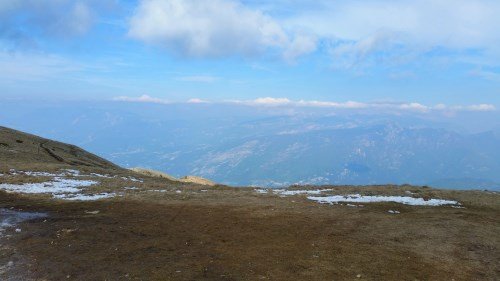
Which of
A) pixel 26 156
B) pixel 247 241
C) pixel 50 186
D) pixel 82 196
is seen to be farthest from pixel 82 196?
pixel 26 156

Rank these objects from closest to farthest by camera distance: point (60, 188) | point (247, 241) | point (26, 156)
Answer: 1. point (247, 241)
2. point (60, 188)
3. point (26, 156)

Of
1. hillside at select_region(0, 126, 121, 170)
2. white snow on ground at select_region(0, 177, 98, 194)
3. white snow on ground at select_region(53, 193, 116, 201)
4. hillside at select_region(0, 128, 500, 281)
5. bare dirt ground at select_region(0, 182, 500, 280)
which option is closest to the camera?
bare dirt ground at select_region(0, 182, 500, 280)

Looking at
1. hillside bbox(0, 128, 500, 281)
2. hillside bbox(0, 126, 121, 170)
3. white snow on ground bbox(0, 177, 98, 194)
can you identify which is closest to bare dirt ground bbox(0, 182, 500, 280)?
hillside bbox(0, 128, 500, 281)

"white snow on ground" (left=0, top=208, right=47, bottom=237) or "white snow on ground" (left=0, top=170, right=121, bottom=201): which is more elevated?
"white snow on ground" (left=0, top=170, right=121, bottom=201)

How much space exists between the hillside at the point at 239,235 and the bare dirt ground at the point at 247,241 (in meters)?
0.06

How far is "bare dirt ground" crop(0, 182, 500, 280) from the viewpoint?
1661cm

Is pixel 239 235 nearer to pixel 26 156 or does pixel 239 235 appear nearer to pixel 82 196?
pixel 82 196

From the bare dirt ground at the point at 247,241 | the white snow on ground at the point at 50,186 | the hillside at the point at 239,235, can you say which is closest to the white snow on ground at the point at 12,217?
the hillside at the point at 239,235

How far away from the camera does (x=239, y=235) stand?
21828 mm

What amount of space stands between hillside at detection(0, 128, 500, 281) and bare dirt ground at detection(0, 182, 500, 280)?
2.5 inches

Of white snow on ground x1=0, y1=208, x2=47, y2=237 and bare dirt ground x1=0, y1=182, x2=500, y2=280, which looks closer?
bare dirt ground x1=0, y1=182, x2=500, y2=280

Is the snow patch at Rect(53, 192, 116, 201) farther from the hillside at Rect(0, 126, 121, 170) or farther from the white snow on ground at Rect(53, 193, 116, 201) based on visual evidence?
the hillside at Rect(0, 126, 121, 170)

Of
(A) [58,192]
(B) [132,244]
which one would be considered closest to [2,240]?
(B) [132,244]

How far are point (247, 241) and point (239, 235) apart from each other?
→ 1.17 m
